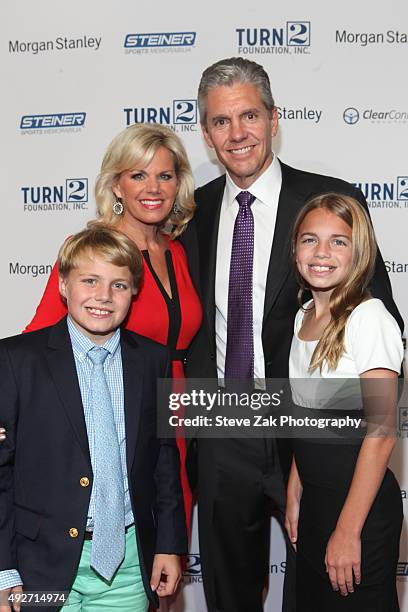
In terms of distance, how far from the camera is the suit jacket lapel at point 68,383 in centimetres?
189

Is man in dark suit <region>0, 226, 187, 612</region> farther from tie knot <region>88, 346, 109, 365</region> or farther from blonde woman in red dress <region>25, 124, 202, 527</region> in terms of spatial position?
blonde woman in red dress <region>25, 124, 202, 527</region>

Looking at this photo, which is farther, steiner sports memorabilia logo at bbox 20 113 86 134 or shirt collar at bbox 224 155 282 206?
steiner sports memorabilia logo at bbox 20 113 86 134

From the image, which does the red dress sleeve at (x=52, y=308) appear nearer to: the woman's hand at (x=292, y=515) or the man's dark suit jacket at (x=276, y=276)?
the man's dark suit jacket at (x=276, y=276)

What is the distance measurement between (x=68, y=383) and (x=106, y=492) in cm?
31

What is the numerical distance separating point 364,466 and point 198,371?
77 centimetres

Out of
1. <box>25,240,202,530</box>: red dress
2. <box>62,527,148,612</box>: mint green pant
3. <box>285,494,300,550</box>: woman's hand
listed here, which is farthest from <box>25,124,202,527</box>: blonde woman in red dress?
<box>62,527,148,612</box>: mint green pant

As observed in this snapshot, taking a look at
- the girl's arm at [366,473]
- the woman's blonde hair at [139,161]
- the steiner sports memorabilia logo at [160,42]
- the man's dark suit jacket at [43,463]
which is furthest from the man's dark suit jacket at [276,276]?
the steiner sports memorabilia logo at [160,42]

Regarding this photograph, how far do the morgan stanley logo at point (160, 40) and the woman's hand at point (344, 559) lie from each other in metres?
2.22

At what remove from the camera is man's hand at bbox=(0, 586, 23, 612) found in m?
1.85

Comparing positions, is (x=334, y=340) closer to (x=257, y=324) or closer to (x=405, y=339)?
(x=257, y=324)

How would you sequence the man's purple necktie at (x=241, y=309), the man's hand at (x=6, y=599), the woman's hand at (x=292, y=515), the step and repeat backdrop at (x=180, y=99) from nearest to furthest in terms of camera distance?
1. the man's hand at (x=6, y=599)
2. the woman's hand at (x=292, y=515)
3. the man's purple necktie at (x=241, y=309)
4. the step and repeat backdrop at (x=180, y=99)

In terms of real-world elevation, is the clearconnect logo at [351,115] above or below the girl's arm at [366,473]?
above

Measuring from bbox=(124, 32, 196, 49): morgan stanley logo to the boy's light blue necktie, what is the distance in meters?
1.86

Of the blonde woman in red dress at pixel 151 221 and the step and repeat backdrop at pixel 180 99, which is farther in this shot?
the step and repeat backdrop at pixel 180 99
